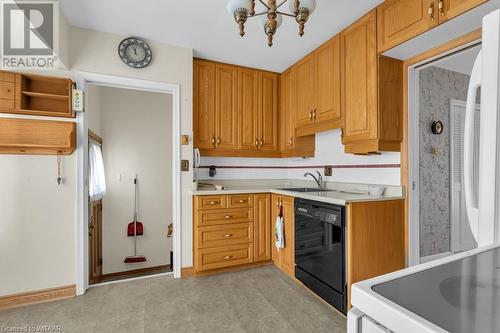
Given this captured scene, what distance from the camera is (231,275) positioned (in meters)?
2.80

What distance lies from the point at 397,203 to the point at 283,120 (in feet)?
5.91

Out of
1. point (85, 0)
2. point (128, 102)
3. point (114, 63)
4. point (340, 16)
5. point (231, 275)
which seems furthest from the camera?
point (128, 102)

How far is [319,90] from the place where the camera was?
276cm

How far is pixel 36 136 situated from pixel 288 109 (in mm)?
2686

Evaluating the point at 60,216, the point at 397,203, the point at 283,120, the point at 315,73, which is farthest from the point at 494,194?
the point at 60,216

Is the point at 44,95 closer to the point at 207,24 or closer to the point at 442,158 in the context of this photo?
the point at 207,24

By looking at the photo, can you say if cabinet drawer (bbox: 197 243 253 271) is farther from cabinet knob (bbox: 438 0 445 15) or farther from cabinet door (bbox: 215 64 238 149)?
cabinet knob (bbox: 438 0 445 15)

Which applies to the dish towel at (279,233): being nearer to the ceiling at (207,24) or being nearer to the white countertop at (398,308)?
the ceiling at (207,24)

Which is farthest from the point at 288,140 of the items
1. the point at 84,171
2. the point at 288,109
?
the point at 84,171

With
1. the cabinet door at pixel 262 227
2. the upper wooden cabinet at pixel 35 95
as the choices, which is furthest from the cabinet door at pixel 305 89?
the upper wooden cabinet at pixel 35 95

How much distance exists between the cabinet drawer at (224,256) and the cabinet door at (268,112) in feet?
4.39

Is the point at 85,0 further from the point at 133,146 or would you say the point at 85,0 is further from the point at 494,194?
the point at 494,194

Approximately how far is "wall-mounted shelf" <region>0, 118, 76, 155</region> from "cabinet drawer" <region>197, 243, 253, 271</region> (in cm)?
169

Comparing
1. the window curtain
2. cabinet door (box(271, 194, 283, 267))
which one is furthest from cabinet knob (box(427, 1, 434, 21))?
the window curtain
